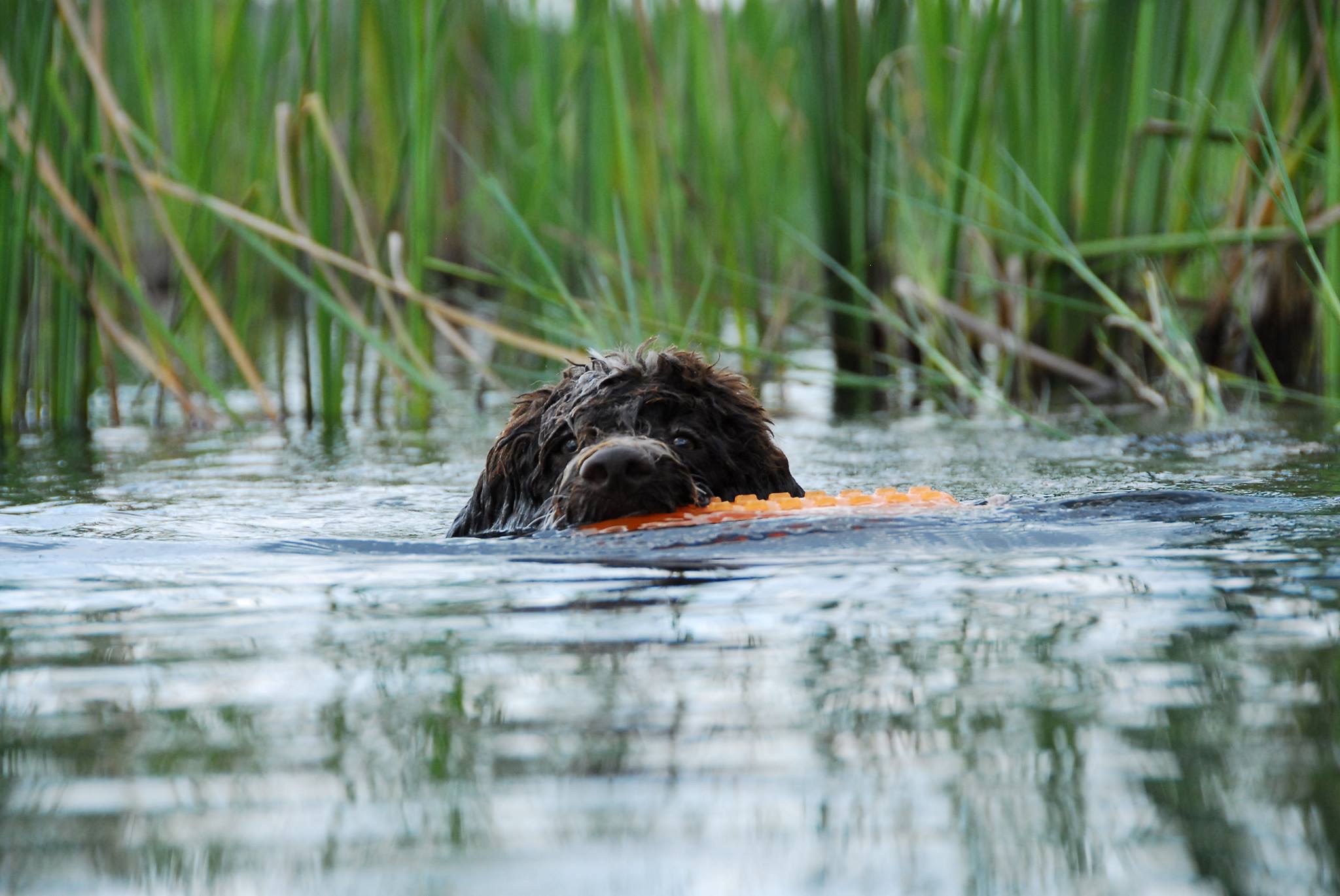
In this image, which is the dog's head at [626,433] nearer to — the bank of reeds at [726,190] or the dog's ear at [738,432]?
the dog's ear at [738,432]

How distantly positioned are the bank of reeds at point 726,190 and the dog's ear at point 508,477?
3.70 ft

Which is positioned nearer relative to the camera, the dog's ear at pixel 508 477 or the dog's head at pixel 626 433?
the dog's head at pixel 626 433

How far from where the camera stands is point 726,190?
8.39m

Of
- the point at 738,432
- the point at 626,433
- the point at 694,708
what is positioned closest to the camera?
the point at 694,708

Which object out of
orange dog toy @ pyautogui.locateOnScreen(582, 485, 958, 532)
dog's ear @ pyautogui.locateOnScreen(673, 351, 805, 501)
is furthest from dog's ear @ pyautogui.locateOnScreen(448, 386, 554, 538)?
orange dog toy @ pyautogui.locateOnScreen(582, 485, 958, 532)

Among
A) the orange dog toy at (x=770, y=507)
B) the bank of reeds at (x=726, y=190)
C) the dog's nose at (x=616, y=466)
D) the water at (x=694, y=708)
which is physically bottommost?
the water at (x=694, y=708)

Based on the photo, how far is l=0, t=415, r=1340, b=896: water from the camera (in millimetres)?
1950

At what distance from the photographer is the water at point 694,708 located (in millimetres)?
1950

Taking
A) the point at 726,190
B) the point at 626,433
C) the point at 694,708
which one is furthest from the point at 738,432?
the point at 726,190

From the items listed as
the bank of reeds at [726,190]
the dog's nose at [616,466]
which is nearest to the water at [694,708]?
the dog's nose at [616,466]

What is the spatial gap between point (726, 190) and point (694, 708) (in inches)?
239

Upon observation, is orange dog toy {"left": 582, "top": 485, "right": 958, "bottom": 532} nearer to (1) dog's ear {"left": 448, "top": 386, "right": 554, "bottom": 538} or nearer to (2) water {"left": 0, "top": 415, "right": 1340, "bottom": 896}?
(2) water {"left": 0, "top": 415, "right": 1340, "bottom": 896}

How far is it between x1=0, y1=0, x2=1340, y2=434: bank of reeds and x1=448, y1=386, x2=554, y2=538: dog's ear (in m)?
1.13

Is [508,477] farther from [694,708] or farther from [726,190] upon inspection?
[726,190]
